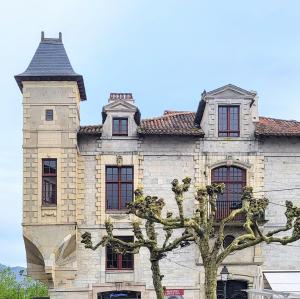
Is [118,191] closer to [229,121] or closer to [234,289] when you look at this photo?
[229,121]

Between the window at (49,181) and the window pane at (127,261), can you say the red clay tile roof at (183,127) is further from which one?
the window pane at (127,261)

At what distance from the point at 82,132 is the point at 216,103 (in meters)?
6.27

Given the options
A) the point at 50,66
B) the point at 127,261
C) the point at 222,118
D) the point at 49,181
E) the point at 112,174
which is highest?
the point at 50,66

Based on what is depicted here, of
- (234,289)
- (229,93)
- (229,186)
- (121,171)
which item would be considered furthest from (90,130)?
(234,289)

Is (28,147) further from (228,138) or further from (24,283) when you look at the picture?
(24,283)

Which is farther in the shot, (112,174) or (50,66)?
(112,174)

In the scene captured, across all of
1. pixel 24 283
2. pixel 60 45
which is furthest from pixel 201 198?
pixel 24 283

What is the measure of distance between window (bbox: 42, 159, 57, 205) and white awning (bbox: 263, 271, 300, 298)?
1011 centimetres

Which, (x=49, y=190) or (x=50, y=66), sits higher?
(x=50, y=66)

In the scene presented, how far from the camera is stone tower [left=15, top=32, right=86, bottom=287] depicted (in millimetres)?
37812

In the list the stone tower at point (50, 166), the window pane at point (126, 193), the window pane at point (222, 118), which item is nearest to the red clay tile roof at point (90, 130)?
the stone tower at point (50, 166)

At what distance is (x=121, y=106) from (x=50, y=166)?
424 centimetres

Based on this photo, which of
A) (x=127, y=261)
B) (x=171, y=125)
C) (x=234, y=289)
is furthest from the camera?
(x=171, y=125)

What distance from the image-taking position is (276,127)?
133 ft
